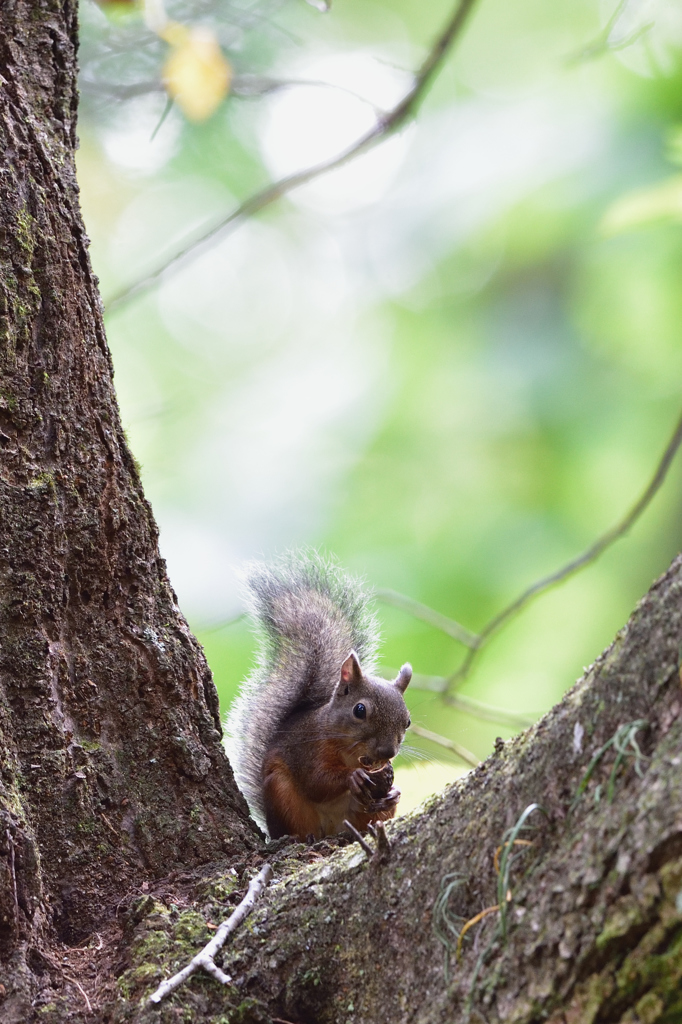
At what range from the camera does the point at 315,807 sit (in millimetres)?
2084

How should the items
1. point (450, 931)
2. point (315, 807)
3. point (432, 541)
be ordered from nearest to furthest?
1. point (450, 931)
2. point (315, 807)
3. point (432, 541)

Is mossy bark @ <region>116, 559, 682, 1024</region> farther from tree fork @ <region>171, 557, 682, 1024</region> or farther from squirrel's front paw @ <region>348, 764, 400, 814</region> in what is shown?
squirrel's front paw @ <region>348, 764, 400, 814</region>

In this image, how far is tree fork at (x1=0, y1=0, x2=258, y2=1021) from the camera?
4.51 feet

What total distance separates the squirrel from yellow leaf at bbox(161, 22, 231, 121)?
5.68 ft

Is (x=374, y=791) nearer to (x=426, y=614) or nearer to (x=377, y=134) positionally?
(x=426, y=614)

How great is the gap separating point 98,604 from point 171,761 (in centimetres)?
27

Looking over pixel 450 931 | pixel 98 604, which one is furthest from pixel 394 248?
pixel 450 931

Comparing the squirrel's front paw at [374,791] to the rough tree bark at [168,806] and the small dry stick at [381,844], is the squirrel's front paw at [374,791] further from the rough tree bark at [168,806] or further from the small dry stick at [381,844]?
the small dry stick at [381,844]

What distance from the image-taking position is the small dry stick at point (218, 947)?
1162mm

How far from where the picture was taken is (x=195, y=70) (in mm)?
3240

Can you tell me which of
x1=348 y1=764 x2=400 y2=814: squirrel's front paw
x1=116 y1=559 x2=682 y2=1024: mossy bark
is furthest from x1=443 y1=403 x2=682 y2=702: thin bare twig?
x1=116 y1=559 x2=682 y2=1024: mossy bark

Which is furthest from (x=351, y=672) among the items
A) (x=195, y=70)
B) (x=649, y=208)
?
(x=195, y=70)

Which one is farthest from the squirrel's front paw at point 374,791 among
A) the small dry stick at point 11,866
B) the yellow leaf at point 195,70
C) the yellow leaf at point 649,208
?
the yellow leaf at point 195,70

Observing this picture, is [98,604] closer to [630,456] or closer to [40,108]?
[40,108]
